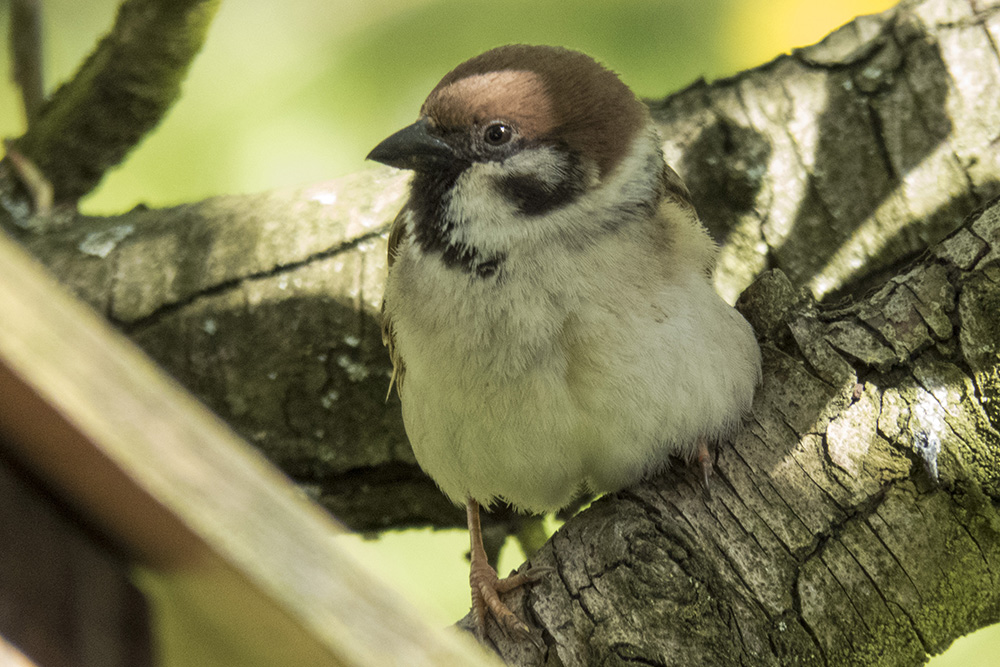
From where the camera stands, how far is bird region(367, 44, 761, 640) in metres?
1.66

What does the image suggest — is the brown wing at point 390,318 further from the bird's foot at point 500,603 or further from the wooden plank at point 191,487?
the wooden plank at point 191,487

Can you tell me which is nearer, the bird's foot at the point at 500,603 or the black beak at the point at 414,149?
the bird's foot at the point at 500,603

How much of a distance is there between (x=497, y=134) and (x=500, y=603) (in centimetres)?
88

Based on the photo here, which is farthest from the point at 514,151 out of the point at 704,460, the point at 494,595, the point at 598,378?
the point at 494,595

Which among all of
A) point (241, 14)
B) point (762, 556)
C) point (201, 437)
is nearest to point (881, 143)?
point (762, 556)

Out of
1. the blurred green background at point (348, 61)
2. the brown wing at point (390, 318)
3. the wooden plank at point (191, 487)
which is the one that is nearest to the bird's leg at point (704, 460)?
the brown wing at point (390, 318)

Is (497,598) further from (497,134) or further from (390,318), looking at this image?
(497,134)

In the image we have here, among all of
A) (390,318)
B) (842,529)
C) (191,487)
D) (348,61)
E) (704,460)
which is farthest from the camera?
(348,61)

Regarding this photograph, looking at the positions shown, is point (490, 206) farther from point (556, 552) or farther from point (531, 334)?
point (556, 552)

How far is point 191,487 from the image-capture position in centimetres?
75

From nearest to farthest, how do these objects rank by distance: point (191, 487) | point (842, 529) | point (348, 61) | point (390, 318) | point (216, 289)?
point (191, 487) < point (842, 529) < point (390, 318) < point (216, 289) < point (348, 61)

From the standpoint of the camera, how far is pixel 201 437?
0.78 m

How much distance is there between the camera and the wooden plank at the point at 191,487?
29.2 inches

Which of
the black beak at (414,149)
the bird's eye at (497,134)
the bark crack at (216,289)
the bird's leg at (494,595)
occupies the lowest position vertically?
the bark crack at (216,289)
